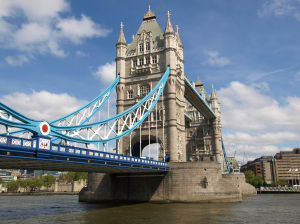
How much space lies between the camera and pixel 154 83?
164 feet

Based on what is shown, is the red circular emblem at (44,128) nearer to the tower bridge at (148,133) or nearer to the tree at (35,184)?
the tower bridge at (148,133)

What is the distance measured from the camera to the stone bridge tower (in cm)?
4766

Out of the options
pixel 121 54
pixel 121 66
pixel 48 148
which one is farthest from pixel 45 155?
pixel 121 54

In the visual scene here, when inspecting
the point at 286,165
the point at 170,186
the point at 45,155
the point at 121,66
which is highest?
the point at 121,66

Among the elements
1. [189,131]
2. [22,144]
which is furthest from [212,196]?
[189,131]

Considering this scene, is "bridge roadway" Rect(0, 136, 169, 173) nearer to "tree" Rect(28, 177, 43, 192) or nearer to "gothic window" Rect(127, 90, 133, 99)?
"gothic window" Rect(127, 90, 133, 99)

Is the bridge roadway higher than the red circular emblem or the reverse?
the reverse

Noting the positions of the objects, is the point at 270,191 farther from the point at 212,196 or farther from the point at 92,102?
the point at 92,102

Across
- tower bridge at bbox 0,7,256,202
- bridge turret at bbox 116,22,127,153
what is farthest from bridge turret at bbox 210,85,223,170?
bridge turret at bbox 116,22,127,153

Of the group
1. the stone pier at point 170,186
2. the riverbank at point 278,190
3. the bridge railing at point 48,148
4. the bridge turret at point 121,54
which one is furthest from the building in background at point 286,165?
the bridge railing at point 48,148

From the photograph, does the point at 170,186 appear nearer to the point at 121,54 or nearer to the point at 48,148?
Answer: the point at 48,148

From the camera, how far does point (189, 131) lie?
8356 cm

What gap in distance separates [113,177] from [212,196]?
13.9 metres

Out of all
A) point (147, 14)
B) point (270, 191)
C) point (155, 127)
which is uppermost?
point (147, 14)
